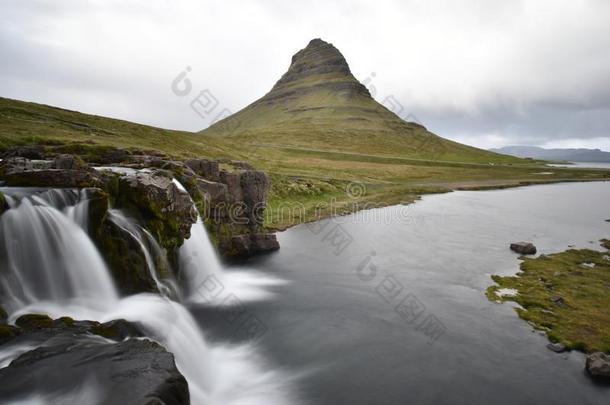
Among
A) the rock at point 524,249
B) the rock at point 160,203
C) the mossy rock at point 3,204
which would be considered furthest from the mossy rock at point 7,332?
the rock at point 524,249

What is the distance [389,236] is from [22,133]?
2470 inches

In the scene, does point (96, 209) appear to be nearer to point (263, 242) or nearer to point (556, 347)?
point (263, 242)

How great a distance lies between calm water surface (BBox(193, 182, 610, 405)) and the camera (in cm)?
1730

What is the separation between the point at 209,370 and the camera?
59.8 feet

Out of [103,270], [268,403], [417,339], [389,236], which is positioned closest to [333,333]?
[417,339]

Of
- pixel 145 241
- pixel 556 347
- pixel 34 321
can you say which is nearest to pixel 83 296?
pixel 34 321

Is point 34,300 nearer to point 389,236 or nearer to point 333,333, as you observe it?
point 333,333

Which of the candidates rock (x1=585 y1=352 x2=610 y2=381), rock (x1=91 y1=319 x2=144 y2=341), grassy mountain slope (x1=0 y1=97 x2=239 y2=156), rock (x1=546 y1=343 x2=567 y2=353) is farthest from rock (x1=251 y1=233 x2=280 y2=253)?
grassy mountain slope (x1=0 y1=97 x2=239 y2=156)

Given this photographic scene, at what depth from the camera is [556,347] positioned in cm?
2044

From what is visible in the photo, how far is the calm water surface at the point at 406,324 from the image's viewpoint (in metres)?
17.3

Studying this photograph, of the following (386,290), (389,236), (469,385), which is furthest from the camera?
(389,236)

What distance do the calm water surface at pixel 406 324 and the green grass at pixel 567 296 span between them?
1.19 m

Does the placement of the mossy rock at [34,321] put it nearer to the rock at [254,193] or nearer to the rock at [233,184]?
the rock at [233,184]

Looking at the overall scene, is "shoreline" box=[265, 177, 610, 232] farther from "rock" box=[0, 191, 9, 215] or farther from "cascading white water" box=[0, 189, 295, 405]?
"rock" box=[0, 191, 9, 215]
